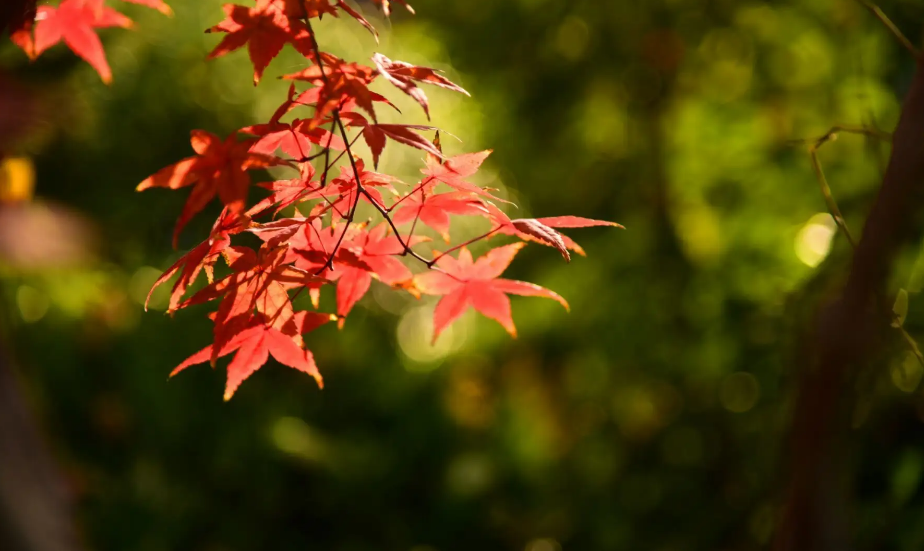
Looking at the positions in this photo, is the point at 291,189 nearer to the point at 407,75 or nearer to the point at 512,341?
the point at 407,75

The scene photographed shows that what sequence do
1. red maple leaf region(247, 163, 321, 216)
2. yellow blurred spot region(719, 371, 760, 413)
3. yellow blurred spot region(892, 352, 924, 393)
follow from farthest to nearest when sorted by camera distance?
yellow blurred spot region(719, 371, 760, 413) < yellow blurred spot region(892, 352, 924, 393) < red maple leaf region(247, 163, 321, 216)

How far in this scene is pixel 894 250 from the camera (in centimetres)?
81

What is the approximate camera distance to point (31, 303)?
242cm

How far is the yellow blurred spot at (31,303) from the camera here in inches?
93.4

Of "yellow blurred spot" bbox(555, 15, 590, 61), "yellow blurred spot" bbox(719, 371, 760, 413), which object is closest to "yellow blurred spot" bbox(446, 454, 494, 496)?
"yellow blurred spot" bbox(719, 371, 760, 413)

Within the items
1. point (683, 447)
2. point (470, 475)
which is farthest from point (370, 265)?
point (683, 447)

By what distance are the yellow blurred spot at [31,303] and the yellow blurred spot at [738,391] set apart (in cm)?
211

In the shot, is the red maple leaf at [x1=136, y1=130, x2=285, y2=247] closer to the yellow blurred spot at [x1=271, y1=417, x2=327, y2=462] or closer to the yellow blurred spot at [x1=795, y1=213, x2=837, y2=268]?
the yellow blurred spot at [x1=271, y1=417, x2=327, y2=462]

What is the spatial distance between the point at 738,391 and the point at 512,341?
74 centimetres

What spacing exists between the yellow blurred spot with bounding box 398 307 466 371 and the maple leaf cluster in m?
1.32

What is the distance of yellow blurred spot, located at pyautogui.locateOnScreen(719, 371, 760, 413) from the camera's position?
8.06ft

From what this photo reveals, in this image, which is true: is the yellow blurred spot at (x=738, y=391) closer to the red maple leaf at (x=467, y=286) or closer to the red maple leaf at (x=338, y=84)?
the red maple leaf at (x=467, y=286)

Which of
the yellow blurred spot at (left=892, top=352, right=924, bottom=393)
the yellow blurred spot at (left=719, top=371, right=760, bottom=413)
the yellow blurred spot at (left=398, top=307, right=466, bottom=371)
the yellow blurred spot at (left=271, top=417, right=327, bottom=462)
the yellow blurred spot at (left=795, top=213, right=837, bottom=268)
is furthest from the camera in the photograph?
the yellow blurred spot at (left=795, top=213, right=837, bottom=268)

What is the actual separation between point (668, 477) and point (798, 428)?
1463 mm
